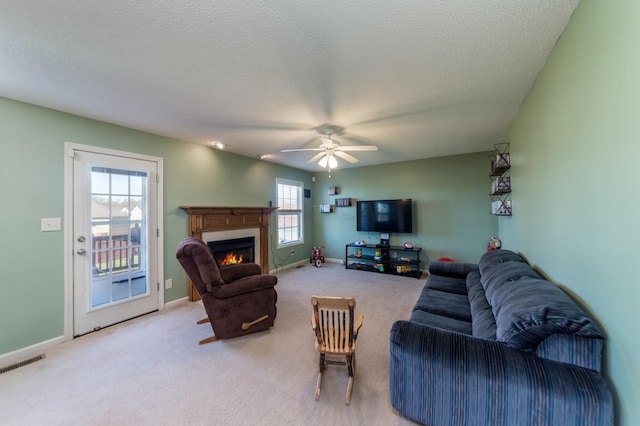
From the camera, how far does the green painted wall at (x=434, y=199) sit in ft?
14.6

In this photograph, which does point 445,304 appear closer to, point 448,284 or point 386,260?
point 448,284

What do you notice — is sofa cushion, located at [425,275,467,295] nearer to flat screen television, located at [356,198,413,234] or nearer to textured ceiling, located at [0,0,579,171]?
textured ceiling, located at [0,0,579,171]

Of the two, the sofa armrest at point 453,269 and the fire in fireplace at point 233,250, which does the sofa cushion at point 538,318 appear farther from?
the fire in fireplace at point 233,250

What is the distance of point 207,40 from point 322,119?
4.79 ft

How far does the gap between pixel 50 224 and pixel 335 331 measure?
10.1 ft

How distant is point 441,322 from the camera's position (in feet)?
6.30

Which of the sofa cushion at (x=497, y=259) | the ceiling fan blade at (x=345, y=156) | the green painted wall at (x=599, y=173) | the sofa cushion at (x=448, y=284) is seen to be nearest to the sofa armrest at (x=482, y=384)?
the green painted wall at (x=599, y=173)

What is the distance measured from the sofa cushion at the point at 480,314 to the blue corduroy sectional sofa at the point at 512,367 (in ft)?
0.05

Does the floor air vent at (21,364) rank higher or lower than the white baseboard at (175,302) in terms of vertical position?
lower

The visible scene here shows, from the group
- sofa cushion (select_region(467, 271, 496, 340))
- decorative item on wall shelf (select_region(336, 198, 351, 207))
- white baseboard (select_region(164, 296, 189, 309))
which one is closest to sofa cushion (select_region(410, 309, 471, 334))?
sofa cushion (select_region(467, 271, 496, 340))

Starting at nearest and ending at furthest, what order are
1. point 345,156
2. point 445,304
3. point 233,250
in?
1. point 445,304
2. point 345,156
3. point 233,250

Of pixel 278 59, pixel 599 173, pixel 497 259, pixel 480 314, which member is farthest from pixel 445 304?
pixel 278 59

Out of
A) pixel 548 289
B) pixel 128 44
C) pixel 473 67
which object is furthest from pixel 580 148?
pixel 128 44

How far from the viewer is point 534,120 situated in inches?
80.8
